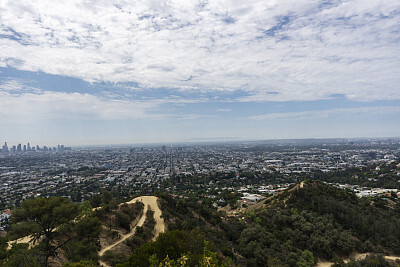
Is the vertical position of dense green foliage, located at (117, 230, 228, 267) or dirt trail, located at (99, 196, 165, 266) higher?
dense green foliage, located at (117, 230, 228, 267)

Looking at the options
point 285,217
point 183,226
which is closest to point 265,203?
point 285,217

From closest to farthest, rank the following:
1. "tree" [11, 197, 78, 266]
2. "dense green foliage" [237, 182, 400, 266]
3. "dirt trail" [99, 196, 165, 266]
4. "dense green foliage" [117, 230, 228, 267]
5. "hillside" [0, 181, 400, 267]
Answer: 1. "dense green foliage" [117, 230, 228, 267]
2. "tree" [11, 197, 78, 266]
3. "hillside" [0, 181, 400, 267]
4. "dirt trail" [99, 196, 165, 266]
5. "dense green foliage" [237, 182, 400, 266]

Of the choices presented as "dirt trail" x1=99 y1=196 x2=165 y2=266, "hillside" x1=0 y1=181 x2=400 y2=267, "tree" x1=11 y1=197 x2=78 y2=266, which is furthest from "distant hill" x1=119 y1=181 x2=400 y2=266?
"tree" x1=11 y1=197 x2=78 y2=266

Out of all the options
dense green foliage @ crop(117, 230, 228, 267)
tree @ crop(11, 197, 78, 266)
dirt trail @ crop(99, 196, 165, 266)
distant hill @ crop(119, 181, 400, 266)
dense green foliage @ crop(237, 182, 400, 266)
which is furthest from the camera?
dense green foliage @ crop(237, 182, 400, 266)

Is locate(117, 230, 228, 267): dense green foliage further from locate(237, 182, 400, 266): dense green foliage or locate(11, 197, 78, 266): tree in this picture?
locate(237, 182, 400, 266): dense green foliage

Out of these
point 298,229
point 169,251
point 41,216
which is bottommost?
point 298,229

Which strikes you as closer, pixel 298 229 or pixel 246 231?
pixel 246 231

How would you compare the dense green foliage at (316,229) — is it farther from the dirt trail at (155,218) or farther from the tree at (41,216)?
the tree at (41,216)

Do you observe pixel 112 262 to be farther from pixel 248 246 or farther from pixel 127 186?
pixel 127 186

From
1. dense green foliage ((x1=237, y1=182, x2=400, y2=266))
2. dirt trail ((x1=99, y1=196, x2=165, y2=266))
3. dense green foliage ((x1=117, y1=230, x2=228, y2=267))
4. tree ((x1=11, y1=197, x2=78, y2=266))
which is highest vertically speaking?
tree ((x1=11, y1=197, x2=78, y2=266))

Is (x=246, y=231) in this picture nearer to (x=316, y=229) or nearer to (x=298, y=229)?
(x=298, y=229)

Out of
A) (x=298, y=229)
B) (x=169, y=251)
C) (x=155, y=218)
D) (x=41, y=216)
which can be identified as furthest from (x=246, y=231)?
(x=41, y=216)
